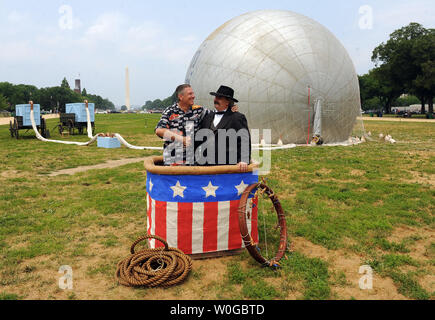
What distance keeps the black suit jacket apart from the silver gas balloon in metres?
10.3

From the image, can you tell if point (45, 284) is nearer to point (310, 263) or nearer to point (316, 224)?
point (310, 263)

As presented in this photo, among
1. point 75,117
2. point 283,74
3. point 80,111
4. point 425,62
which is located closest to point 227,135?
point 283,74

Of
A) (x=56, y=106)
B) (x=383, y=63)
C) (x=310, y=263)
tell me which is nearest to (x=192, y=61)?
(x=310, y=263)

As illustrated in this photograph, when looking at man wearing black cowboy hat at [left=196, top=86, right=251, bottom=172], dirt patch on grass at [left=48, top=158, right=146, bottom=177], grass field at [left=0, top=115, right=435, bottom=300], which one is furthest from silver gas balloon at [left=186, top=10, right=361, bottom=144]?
man wearing black cowboy hat at [left=196, top=86, right=251, bottom=172]

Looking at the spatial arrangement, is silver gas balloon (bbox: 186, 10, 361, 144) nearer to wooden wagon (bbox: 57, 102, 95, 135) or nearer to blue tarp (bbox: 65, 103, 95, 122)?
blue tarp (bbox: 65, 103, 95, 122)

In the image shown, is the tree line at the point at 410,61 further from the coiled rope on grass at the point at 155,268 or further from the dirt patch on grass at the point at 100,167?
the coiled rope on grass at the point at 155,268

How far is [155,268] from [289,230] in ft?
7.91

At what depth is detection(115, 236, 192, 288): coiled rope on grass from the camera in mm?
3682

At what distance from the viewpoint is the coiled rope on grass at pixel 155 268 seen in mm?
3682

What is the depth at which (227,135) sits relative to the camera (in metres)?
4.57
